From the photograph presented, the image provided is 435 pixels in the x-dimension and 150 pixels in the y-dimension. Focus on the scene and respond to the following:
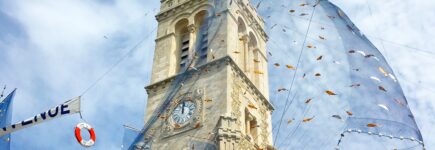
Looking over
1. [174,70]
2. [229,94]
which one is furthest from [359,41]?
[174,70]

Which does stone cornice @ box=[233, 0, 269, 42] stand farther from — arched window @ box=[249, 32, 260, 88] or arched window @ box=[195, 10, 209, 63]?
arched window @ box=[195, 10, 209, 63]

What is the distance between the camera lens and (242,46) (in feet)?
119

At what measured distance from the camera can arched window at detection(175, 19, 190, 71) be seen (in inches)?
1362

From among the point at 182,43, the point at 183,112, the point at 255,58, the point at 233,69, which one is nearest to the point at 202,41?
the point at 233,69

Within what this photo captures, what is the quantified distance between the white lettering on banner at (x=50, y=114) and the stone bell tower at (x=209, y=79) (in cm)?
835

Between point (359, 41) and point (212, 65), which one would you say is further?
point (212, 65)

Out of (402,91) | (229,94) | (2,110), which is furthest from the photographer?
(229,94)

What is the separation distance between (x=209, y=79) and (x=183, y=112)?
7.79 ft

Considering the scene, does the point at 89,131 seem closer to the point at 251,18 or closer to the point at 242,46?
the point at 242,46

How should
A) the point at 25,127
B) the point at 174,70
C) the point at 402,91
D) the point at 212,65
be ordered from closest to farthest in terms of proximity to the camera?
the point at 402,91
the point at 25,127
the point at 212,65
the point at 174,70

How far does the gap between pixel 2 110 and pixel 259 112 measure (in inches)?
603

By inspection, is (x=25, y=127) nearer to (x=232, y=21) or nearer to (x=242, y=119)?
(x=242, y=119)

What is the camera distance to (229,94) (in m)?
29.8

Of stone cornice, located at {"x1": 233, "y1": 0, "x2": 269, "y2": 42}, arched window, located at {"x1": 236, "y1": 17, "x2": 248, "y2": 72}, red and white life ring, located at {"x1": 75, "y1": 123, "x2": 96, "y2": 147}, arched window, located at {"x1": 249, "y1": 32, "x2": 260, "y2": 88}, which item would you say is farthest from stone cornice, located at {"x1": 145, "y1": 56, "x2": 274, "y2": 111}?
red and white life ring, located at {"x1": 75, "y1": 123, "x2": 96, "y2": 147}
